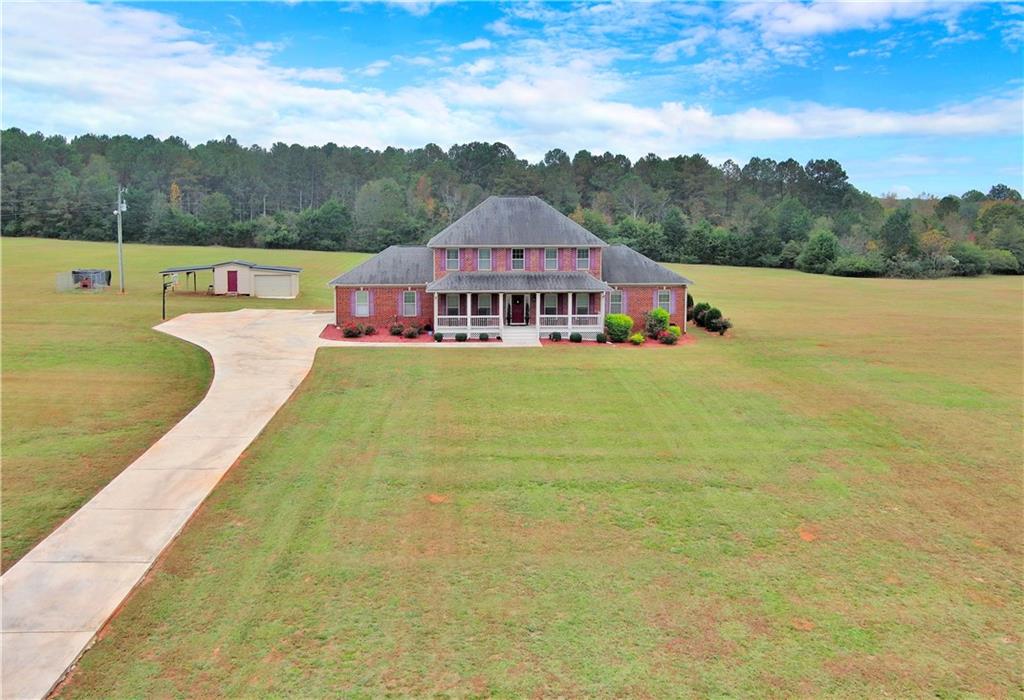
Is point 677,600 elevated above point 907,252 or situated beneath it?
situated beneath

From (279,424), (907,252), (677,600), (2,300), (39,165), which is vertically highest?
(39,165)

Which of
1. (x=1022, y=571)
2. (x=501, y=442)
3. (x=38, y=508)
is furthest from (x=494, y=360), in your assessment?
(x=1022, y=571)

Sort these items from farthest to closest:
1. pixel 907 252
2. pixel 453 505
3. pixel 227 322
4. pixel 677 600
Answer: pixel 907 252 < pixel 227 322 < pixel 453 505 < pixel 677 600

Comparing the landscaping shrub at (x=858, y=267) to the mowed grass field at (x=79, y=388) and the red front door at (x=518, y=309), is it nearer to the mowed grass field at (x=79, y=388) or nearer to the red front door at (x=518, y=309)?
the red front door at (x=518, y=309)

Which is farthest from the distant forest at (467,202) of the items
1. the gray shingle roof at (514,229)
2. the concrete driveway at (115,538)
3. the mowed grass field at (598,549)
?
the concrete driveway at (115,538)

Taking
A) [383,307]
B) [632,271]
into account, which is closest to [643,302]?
[632,271]

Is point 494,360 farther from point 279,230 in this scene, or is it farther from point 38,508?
point 279,230

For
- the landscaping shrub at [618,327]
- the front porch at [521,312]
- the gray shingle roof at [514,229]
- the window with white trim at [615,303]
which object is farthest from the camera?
the window with white trim at [615,303]
